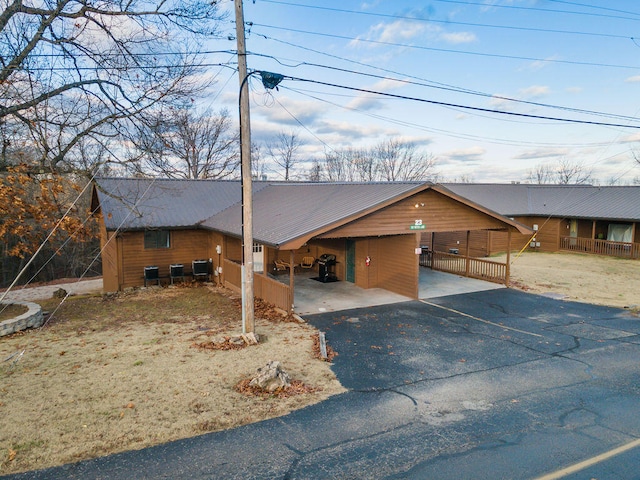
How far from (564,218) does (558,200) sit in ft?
8.32

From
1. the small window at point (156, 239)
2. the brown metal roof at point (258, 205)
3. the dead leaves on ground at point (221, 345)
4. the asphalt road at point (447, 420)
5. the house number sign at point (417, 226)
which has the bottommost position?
the asphalt road at point (447, 420)

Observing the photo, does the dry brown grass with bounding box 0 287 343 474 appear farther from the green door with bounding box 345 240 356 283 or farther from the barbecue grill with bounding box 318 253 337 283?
the barbecue grill with bounding box 318 253 337 283

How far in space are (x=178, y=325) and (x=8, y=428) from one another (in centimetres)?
581

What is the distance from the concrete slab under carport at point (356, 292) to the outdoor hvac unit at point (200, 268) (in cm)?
406

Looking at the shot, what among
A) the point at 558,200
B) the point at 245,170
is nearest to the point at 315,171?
the point at 558,200

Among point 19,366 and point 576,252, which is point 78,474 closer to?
point 19,366

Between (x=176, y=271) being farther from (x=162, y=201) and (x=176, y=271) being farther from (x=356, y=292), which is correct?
(x=356, y=292)

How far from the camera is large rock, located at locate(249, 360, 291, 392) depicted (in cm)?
749

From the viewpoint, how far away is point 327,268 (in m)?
18.3

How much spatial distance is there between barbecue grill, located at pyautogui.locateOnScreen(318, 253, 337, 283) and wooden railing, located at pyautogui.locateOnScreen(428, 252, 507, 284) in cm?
575

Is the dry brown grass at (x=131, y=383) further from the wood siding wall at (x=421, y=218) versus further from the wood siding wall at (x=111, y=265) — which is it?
the wood siding wall at (x=111, y=265)

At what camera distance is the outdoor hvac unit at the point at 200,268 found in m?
18.5

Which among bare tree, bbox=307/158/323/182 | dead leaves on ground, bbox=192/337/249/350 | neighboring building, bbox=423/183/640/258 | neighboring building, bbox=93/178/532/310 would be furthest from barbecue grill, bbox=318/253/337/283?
bare tree, bbox=307/158/323/182

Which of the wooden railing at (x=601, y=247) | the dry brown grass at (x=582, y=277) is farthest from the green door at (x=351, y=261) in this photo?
the wooden railing at (x=601, y=247)
